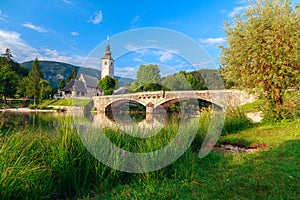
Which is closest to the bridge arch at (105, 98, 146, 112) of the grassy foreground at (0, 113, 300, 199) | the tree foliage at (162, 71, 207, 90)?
the tree foliage at (162, 71, 207, 90)

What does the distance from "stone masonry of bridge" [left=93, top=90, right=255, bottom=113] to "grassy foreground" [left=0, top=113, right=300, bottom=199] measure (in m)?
13.6

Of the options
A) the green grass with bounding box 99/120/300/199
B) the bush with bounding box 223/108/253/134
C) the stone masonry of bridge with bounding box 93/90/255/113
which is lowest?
the green grass with bounding box 99/120/300/199

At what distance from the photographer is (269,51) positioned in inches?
393

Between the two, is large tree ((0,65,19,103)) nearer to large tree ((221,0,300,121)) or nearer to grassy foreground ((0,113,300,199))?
large tree ((221,0,300,121))

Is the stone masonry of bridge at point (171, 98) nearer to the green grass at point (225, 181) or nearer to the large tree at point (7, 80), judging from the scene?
the green grass at point (225, 181)

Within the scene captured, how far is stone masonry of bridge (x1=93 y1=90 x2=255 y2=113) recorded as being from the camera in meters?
21.5

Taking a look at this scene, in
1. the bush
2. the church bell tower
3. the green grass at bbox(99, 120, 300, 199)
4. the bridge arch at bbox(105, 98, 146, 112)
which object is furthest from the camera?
the bridge arch at bbox(105, 98, 146, 112)

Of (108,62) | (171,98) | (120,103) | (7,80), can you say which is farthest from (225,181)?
(7,80)

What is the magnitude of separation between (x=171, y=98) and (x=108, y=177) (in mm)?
24801

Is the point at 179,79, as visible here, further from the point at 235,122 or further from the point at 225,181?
the point at 225,181

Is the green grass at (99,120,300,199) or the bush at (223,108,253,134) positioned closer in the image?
the green grass at (99,120,300,199)

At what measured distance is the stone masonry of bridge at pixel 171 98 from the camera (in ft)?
70.7

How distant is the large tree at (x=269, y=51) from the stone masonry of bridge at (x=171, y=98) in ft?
19.4

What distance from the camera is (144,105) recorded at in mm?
29500
